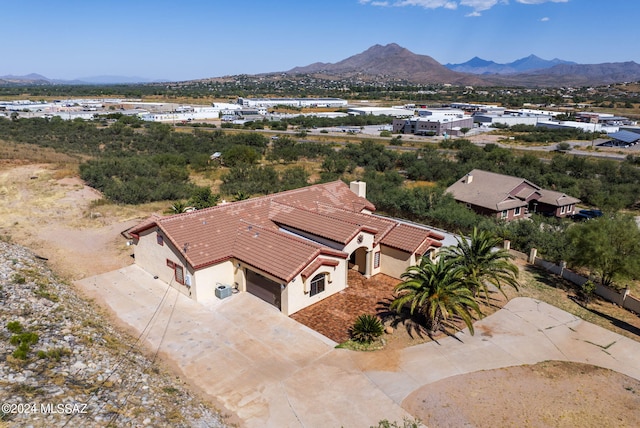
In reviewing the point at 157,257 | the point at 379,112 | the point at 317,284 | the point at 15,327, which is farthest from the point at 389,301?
the point at 379,112

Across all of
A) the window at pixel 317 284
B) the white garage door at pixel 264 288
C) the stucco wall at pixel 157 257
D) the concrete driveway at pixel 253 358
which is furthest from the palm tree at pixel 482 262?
the stucco wall at pixel 157 257

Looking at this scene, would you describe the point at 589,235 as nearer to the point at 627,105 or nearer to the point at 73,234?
the point at 73,234

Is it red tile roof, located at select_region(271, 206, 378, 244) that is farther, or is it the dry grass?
red tile roof, located at select_region(271, 206, 378, 244)

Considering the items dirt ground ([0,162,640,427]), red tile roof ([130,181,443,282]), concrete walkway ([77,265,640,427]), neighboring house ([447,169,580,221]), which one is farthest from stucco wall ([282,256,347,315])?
neighboring house ([447,169,580,221])

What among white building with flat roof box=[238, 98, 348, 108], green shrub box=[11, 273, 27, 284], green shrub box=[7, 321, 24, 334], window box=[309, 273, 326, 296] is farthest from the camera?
white building with flat roof box=[238, 98, 348, 108]

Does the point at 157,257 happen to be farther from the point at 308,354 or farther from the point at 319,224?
the point at 308,354

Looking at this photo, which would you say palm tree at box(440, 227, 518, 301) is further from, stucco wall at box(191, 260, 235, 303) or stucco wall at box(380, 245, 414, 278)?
stucco wall at box(191, 260, 235, 303)
